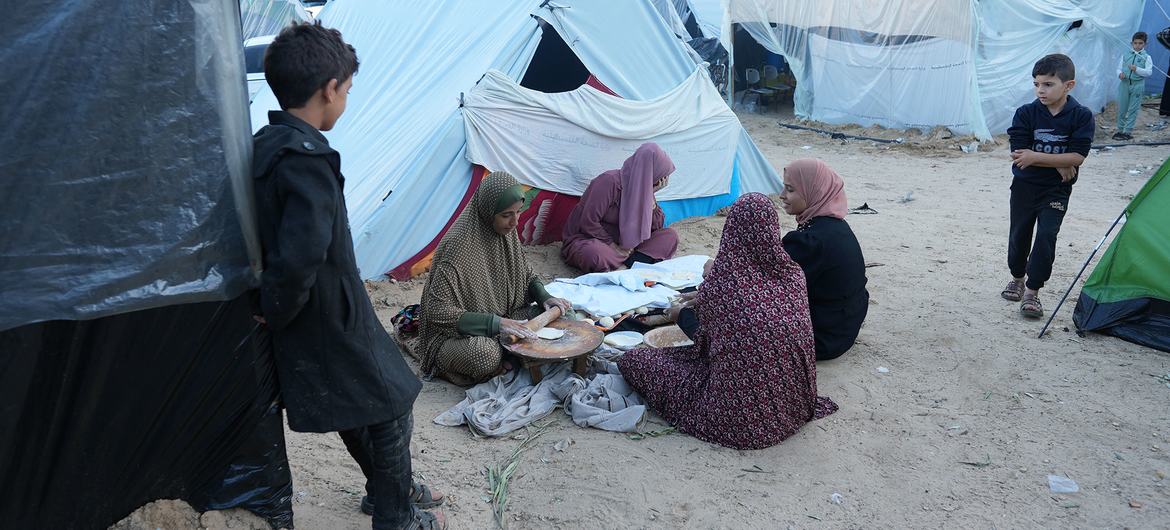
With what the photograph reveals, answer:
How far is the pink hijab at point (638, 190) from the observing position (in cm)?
538

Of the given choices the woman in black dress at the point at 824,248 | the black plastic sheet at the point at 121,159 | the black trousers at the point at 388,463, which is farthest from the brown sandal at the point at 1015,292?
the black plastic sheet at the point at 121,159

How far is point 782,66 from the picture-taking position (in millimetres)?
14641

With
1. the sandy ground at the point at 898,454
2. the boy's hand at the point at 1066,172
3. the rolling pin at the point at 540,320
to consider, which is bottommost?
the sandy ground at the point at 898,454

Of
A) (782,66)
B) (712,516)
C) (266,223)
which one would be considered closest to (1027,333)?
(712,516)

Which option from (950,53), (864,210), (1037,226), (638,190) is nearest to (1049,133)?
(1037,226)

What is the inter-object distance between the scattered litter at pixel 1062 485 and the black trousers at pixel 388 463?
2346mm

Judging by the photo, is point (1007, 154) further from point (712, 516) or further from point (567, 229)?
point (712, 516)

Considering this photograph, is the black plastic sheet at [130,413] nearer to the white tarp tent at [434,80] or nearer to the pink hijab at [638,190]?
the white tarp tent at [434,80]

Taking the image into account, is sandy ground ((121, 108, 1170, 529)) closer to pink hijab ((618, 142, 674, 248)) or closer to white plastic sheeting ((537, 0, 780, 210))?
pink hijab ((618, 142, 674, 248))

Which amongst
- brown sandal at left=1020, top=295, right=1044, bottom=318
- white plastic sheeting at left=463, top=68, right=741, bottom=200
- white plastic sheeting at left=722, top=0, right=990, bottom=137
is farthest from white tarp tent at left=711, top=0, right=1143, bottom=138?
brown sandal at left=1020, top=295, right=1044, bottom=318

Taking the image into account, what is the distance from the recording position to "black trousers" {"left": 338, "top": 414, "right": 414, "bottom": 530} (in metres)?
2.20

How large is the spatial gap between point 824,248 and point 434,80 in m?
3.13

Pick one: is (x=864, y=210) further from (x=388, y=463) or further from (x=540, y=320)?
(x=388, y=463)

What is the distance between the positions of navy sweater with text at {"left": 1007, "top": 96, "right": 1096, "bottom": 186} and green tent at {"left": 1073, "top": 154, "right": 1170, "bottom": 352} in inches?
15.6
